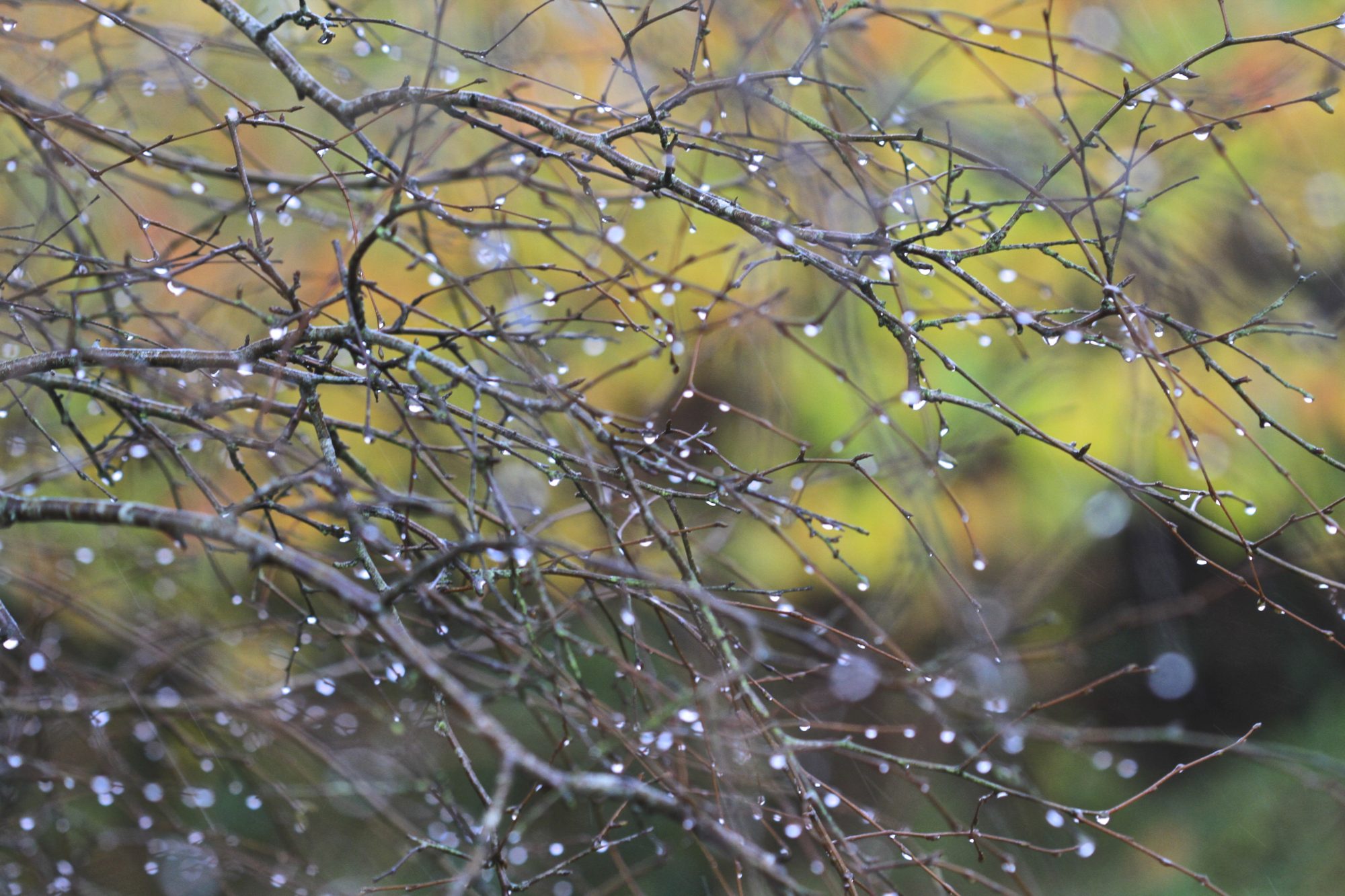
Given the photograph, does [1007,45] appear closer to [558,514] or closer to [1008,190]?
[1008,190]

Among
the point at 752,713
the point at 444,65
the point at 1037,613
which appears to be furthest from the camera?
the point at 1037,613

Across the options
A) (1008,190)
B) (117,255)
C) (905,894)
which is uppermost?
(117,255)

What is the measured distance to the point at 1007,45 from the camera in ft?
13.7

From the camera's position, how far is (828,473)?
3.25 meters

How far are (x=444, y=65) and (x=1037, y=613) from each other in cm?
313

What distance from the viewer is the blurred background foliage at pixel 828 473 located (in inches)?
111

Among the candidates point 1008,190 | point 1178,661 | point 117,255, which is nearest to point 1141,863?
point 1178,661

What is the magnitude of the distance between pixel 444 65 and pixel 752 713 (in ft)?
6.30

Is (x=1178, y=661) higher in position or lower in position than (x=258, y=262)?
lower

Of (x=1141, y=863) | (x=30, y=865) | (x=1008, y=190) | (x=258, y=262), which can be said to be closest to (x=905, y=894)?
(x=1141, y=863)

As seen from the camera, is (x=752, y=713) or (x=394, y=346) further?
(x=394, y=346)

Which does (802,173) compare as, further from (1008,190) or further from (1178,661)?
(1178,661)

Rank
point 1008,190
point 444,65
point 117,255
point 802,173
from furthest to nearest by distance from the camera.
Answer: point 117,255 < point 1008,190 < point 444,65 < point 802,173

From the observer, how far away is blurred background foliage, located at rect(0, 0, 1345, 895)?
281 centimetres
